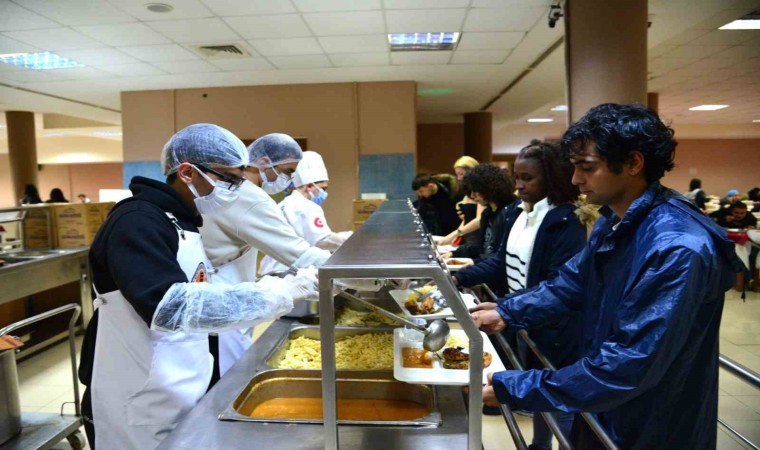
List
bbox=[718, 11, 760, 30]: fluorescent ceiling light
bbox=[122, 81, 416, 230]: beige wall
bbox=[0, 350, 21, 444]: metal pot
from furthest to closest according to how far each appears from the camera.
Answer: bbox=[122, 81, 416, 230]: beige wall
bbox=[718, 11, 760, 30]: fluorescent ceiling light
bbox=[0, 350, 21, 444]: metal pot

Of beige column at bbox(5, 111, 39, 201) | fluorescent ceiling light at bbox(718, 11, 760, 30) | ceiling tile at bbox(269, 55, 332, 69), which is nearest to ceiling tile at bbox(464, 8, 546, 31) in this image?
ceiling tile at bbox(269, 55, 332, 69)

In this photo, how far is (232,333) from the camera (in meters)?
1.79

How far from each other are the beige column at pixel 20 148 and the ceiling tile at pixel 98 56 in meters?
Result: 4.11

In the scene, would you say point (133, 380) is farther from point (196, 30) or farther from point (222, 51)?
point (222, 51)

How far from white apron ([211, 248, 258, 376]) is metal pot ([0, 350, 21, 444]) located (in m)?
1.18

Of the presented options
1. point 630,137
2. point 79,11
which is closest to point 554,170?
point 630,137

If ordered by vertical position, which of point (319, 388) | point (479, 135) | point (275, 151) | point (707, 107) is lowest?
point (319, 388)

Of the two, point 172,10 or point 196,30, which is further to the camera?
point 196,30

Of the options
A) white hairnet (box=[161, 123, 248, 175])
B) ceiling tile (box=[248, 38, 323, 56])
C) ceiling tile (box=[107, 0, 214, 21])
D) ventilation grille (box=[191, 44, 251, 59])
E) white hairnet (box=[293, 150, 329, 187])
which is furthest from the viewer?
ventilation grille (box=[191, 44, 251, 59])

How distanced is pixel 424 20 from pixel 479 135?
549 cm

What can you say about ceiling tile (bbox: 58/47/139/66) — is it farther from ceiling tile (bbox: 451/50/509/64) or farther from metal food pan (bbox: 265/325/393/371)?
metal food pan (bbox: 265/325/393/371)

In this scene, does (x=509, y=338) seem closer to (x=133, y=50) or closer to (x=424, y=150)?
(x=133, y=50)

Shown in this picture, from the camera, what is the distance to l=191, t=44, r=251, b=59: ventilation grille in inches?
175

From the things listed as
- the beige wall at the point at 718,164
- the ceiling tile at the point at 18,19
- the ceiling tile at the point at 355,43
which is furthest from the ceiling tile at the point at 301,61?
the beige wall at the point at 718,164
